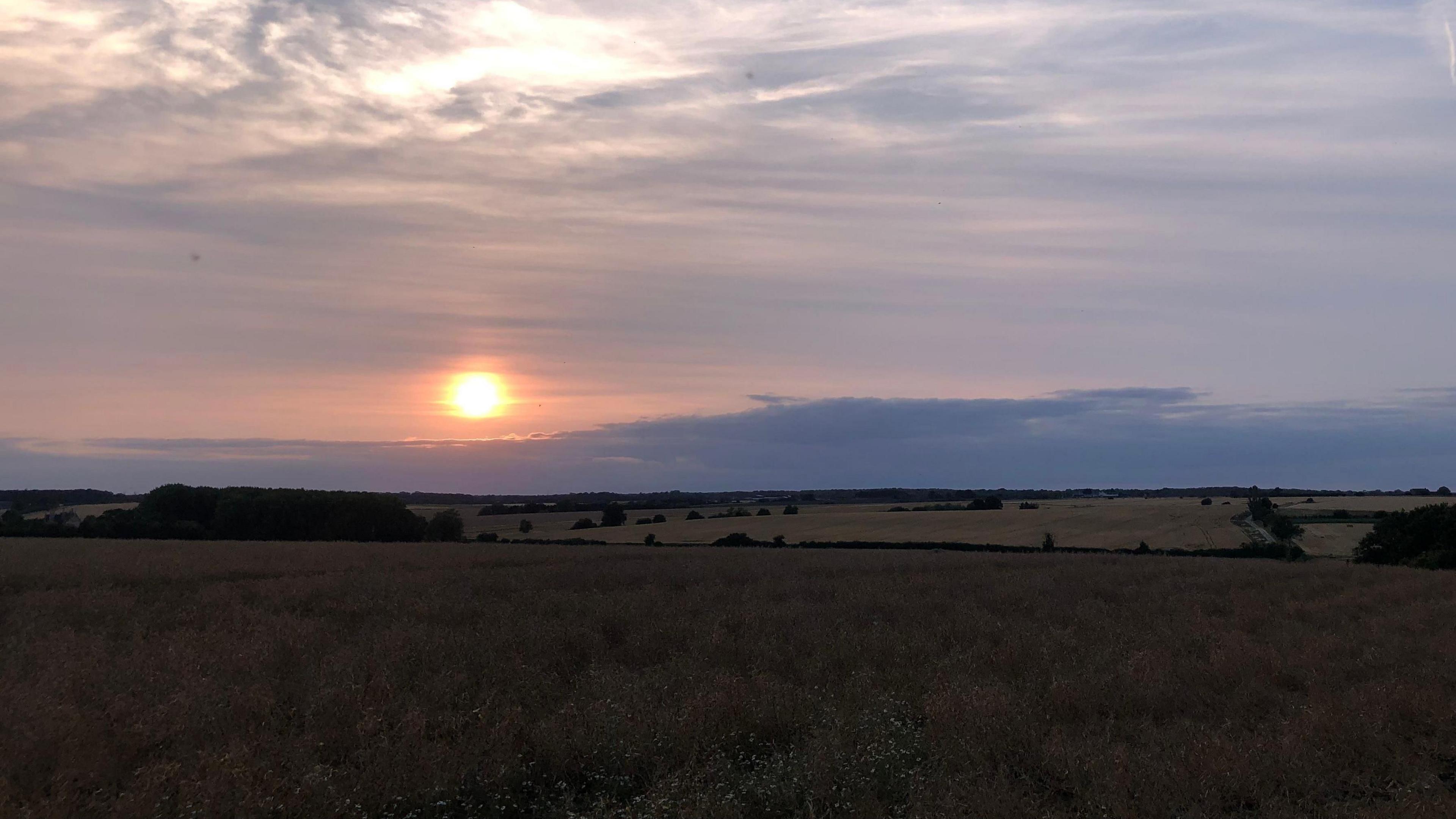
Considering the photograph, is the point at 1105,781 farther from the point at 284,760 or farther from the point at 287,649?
the point at 287,649

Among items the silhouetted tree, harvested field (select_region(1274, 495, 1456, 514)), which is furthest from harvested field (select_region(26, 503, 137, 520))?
harvested field (select_region(1274, 495, 1456, 514))

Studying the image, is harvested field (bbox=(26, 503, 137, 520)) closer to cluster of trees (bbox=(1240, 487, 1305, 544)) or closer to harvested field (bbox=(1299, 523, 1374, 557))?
harvested field (bbox=(1299, 523, 1374, 557))

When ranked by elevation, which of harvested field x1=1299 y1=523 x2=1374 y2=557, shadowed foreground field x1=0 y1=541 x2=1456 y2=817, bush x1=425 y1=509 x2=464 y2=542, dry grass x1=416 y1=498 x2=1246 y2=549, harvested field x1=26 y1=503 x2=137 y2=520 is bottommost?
harvested field x1=1299 y1=523 x2=1374 y2=557

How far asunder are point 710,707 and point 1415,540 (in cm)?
4479

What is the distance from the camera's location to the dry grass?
5559 cm

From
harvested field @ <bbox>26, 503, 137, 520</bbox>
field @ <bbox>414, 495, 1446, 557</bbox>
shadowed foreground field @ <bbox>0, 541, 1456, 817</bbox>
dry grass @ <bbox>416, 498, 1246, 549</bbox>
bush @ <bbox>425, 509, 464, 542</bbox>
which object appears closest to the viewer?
shadowed foreground field @ <bbox>0, 541, 1456, 817</bbox>

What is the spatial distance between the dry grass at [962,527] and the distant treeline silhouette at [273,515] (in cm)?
1004

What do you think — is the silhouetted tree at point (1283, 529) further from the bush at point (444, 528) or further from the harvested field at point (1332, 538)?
the bush at point (444, 528)

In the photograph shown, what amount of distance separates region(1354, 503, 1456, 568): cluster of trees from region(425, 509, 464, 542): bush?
4772 cm

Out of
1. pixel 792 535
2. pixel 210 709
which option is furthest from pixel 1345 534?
pixel 210 709

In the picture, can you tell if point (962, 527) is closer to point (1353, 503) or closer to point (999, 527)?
point (999, 527)

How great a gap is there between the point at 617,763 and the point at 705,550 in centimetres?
2823

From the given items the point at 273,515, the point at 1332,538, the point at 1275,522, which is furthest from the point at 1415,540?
the point at 273,515

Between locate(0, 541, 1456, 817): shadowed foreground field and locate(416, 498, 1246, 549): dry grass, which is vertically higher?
locate(0, 541, 1456, 817): shadowed foreground field
